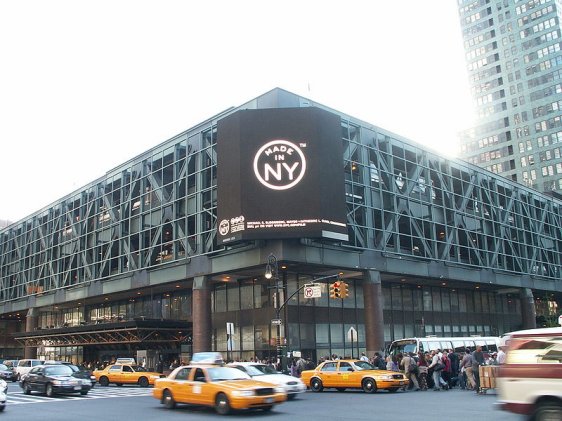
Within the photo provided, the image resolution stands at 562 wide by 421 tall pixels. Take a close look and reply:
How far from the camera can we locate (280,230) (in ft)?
126

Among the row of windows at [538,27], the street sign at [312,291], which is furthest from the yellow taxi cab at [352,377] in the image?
the row of windows at [538,27]

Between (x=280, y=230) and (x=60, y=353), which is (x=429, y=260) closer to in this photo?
(x=280, y=230)

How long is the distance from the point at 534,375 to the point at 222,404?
9650mm

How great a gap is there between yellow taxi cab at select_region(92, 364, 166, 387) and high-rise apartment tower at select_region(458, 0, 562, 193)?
332ft

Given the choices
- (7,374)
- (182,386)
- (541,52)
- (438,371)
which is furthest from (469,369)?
(541,52)

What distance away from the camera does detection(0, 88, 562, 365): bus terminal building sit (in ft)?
131

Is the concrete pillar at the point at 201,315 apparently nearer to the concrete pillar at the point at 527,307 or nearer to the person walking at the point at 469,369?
the person walking at the point at 469,369

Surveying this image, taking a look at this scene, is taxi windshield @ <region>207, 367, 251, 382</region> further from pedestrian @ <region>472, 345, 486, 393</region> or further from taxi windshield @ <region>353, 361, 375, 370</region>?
pedestrian @ <region>472, 345, 486, 393</region>

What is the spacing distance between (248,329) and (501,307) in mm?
35644

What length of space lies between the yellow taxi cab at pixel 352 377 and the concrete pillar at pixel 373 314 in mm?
14459

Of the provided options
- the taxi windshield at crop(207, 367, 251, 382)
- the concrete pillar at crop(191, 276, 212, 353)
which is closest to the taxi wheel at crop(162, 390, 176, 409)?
the taxi windshield at crop(207, 367, 251, 382)

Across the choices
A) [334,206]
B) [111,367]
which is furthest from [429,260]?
[111,367]

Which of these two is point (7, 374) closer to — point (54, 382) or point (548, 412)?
point (54, 382)

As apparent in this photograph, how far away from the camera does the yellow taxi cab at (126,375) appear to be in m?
37.6
